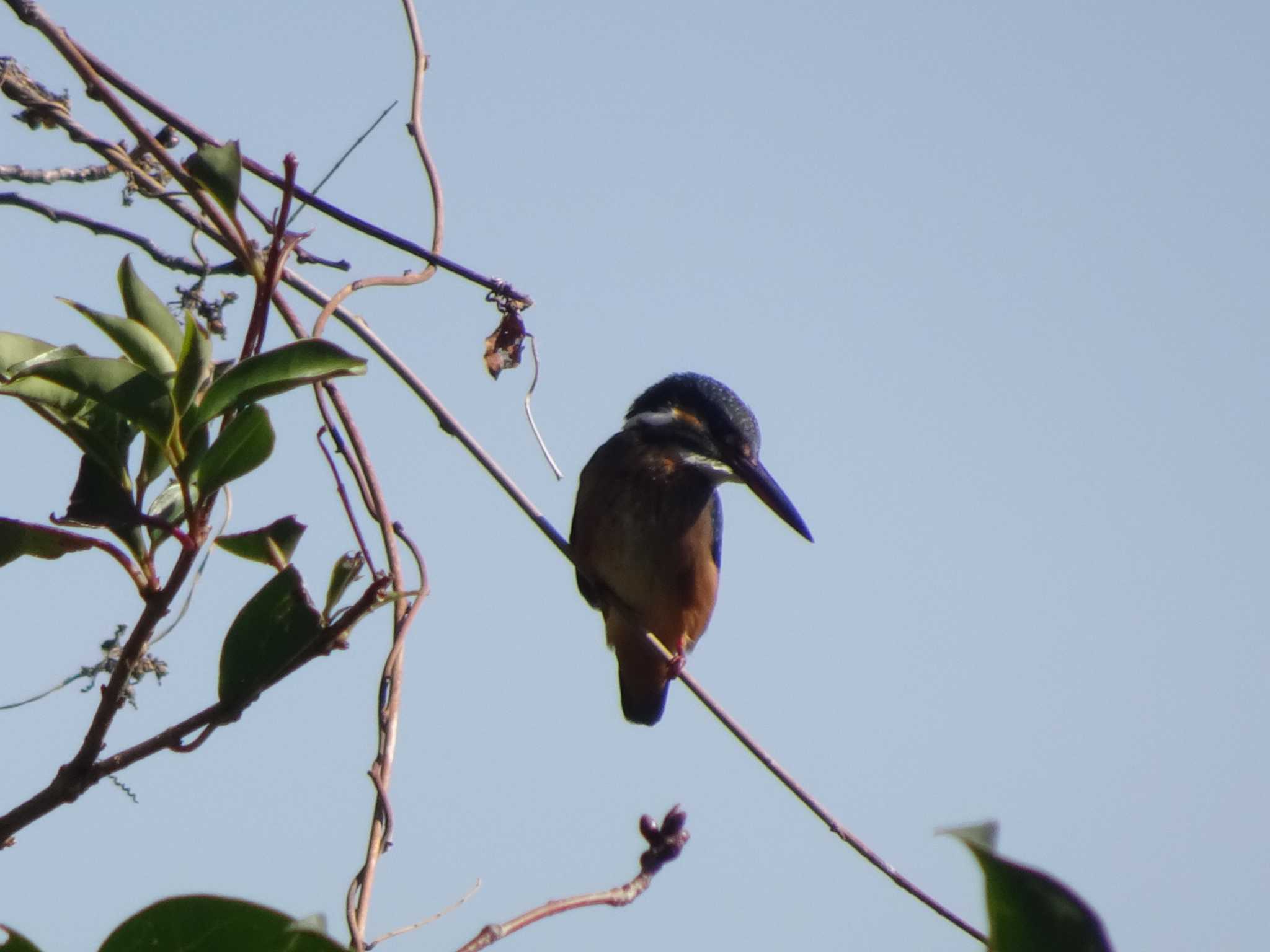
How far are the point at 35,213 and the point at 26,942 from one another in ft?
4.12

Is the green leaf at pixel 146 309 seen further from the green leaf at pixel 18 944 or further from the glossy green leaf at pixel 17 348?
the green leaf at pixel 18 944

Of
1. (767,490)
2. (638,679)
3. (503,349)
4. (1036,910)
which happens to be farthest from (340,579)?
(638,679)

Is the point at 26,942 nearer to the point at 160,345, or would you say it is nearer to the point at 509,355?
the point at 160,345

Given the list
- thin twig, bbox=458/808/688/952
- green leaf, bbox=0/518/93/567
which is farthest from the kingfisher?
green leaf, bbox=0/518/93/567

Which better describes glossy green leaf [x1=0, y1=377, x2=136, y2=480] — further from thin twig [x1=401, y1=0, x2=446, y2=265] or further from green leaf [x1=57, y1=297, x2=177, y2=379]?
thin twig [x1=401, y1=0, x2=446, y2=265]

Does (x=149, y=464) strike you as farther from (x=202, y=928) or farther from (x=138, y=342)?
(x=202, y=928)

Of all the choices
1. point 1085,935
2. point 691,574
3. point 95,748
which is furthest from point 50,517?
Answer: point 691,574

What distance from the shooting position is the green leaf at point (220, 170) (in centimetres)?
125

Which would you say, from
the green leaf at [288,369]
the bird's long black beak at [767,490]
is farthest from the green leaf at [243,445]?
the bird's long black beak at [767,490]

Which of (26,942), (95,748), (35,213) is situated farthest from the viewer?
(35,213)

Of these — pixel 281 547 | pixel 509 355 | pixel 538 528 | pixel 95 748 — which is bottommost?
pixel 95 748

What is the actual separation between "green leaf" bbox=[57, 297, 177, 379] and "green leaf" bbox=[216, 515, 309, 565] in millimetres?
163

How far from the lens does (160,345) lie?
4.16ft

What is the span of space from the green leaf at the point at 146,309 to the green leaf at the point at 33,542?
0.62 feet
